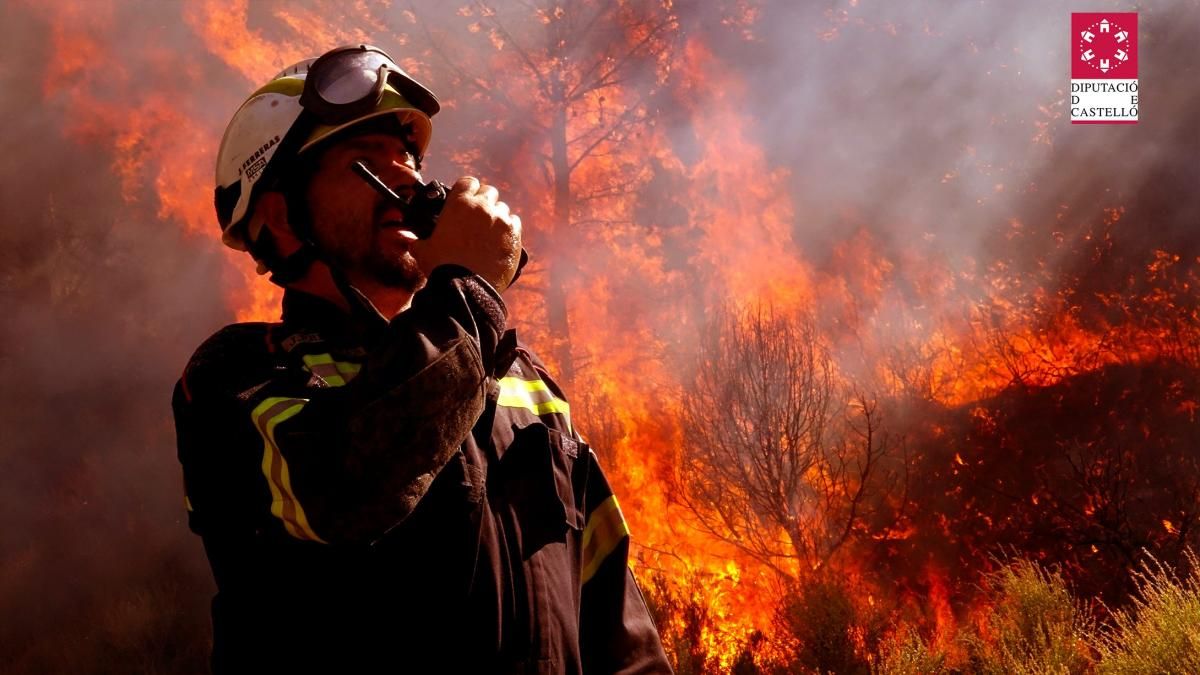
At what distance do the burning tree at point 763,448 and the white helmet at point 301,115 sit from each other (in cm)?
801

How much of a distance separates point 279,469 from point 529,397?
675 mm

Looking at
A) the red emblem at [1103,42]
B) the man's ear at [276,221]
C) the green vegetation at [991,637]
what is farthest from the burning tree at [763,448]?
the man's ear at [276,221]

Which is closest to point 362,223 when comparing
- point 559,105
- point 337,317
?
point 337,317

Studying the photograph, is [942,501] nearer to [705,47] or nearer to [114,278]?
[705,47]

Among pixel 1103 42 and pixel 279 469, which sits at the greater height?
pixel 1103 42

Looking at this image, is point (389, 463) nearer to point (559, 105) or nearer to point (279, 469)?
point (279, 469)

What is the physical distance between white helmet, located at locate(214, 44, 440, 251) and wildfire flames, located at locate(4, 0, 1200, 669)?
9240 mm

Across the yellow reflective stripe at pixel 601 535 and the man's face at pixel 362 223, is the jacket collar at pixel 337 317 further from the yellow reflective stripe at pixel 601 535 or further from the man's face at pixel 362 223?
the yellow reflective stripe at pixel 601 535

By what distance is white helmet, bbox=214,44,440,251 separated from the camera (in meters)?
2.21

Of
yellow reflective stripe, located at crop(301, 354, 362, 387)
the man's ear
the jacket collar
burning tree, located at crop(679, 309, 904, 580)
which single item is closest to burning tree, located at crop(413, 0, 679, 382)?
burning tree, located at crop(679, 309, 904, 580)

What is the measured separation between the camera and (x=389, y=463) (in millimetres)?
1496

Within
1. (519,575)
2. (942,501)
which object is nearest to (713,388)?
(942,501)

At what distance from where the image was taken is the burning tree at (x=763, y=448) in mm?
9984

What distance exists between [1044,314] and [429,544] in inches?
584
